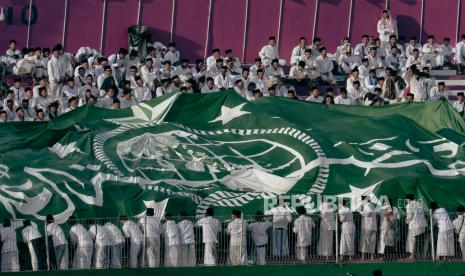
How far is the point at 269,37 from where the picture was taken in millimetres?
63156

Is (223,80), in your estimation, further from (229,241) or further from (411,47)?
(229,241)

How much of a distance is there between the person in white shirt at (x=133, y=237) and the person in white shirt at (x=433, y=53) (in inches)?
722

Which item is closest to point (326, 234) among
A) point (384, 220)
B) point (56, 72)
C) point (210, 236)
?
point (384, 220)

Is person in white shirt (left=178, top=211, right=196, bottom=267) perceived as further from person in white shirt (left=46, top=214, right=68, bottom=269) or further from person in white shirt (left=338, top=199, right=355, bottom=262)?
person in white shirt (left=338, top=199, right=355, bottom=262)

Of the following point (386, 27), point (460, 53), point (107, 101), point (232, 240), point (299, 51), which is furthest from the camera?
point (386, 27)

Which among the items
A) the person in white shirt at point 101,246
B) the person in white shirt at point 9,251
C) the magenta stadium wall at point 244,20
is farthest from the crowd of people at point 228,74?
the person in white shirt at point 101,246

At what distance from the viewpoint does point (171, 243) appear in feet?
151

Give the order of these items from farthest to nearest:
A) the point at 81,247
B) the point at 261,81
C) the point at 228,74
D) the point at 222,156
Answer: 1. the point at 228,74
2. the point at 261,81
3. the point at 222,156
4. the point at 81,247

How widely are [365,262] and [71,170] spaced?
8.89 metres

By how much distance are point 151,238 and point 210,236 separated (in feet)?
5.09

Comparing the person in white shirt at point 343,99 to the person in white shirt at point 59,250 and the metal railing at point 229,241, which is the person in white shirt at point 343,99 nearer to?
the metal railing at point 229,241

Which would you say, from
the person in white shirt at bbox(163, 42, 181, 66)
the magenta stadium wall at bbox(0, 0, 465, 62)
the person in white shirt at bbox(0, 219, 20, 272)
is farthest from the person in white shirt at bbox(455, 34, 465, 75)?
the person in white shirt at bbox(0, 219, 20, 272)

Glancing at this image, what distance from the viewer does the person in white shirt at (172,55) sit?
60969 mm

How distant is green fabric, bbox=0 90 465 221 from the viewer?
4847cm
